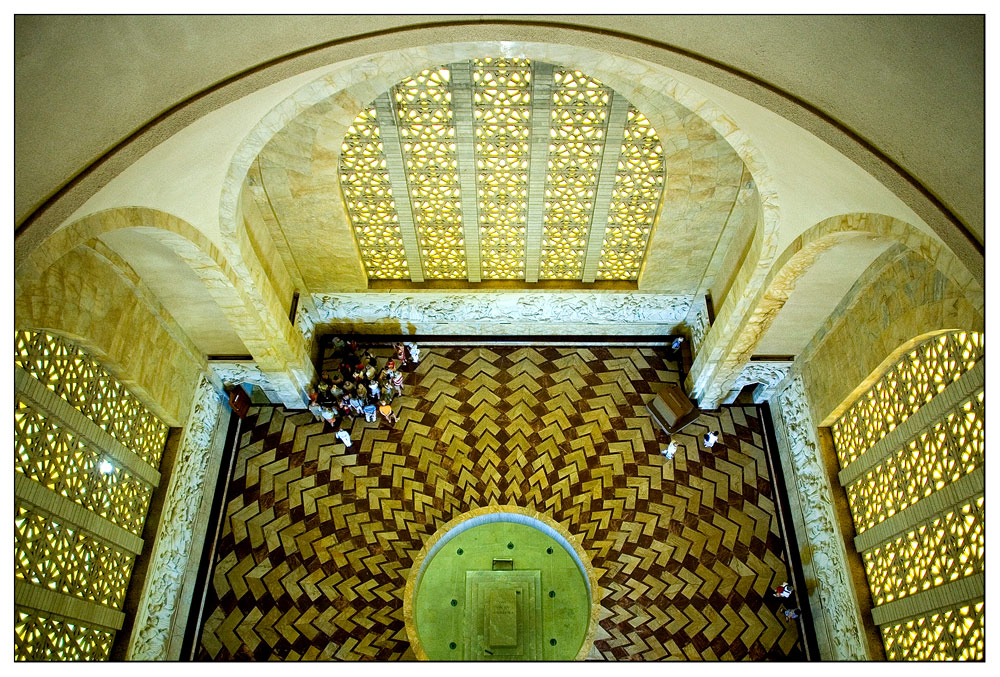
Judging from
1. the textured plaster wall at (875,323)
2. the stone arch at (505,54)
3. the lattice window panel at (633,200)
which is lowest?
the textured plaster wall at (875,323)

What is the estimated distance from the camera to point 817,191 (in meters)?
3.84

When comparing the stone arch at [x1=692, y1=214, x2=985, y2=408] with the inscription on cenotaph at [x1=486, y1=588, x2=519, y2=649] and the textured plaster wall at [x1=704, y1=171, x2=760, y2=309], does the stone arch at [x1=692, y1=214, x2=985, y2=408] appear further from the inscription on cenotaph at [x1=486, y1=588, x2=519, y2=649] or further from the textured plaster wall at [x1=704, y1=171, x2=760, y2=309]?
the inscription on cenotaph at [x1=486, y1=588, x2=519, y2=649]

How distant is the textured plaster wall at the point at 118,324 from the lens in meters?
3.98

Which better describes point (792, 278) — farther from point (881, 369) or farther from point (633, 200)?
point (633, 200)

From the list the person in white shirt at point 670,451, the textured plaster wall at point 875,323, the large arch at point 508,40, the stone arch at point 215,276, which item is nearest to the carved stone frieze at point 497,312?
the stone arch at point 215,276

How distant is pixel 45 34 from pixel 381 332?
4.71 meters

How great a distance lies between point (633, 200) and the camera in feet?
17.4

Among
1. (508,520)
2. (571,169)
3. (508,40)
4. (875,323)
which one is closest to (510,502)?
(508,520)

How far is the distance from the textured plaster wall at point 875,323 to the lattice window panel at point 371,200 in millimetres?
3842

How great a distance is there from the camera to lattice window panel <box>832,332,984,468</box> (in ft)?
13.0

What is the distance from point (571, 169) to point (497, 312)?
201cm

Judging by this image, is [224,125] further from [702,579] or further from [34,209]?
[702,579]

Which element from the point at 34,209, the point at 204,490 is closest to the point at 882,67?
the point at 34,209

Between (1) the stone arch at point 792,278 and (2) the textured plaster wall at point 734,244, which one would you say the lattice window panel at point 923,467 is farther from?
(2) the textured plaster wall at point 734,244
